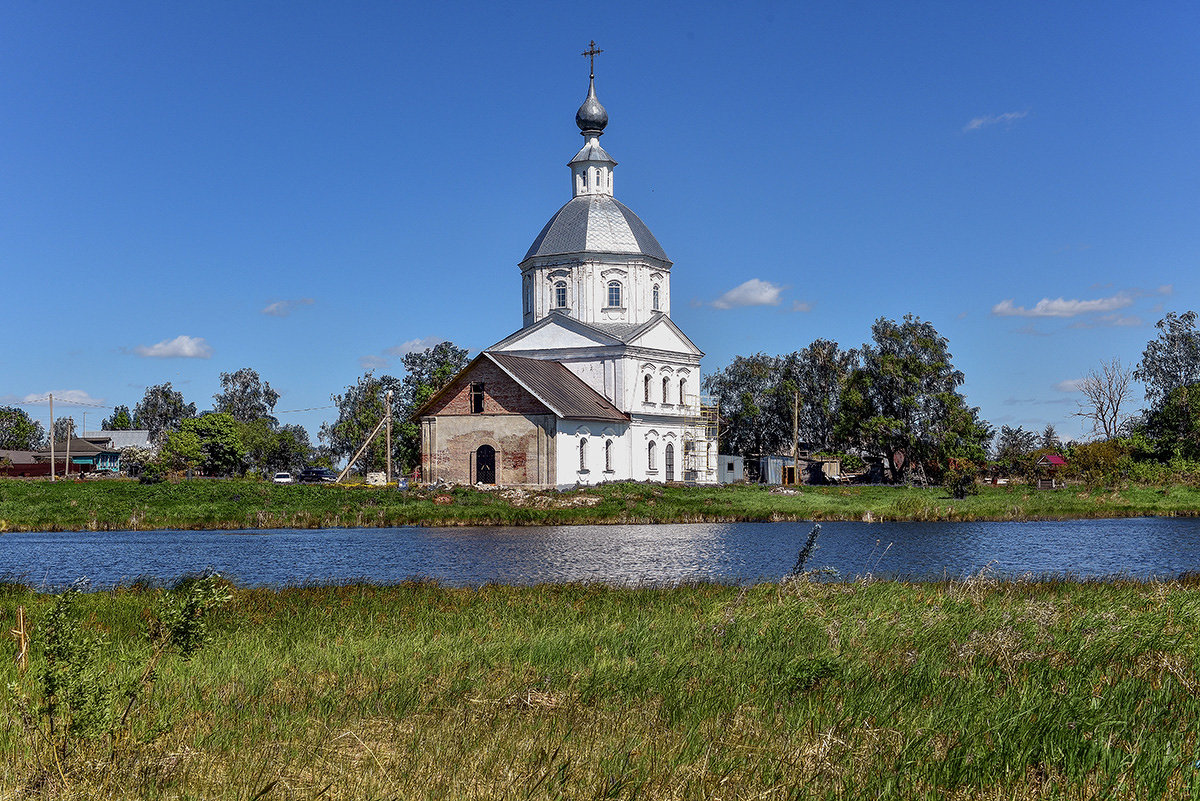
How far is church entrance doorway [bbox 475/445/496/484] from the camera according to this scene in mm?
52469

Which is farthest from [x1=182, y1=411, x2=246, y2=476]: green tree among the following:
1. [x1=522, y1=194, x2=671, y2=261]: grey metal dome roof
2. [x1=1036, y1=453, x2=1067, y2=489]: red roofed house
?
[x1=1036, y1=453, x2=1067, y2=489]: red roofed house

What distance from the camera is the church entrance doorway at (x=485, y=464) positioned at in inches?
2066

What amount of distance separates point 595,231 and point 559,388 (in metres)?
10.3

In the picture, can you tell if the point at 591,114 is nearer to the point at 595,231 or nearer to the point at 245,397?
the point at 595,231

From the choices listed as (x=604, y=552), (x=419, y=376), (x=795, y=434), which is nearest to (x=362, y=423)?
(x=419, y=376)

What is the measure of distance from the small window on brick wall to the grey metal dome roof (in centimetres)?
1137

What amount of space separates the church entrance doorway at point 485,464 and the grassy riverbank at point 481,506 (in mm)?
5044

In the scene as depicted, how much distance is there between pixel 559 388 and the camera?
2174 inches

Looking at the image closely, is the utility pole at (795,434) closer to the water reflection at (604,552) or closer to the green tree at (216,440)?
the water reflection at (604,552)

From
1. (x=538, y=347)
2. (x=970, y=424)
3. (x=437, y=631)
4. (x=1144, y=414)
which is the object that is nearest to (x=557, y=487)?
(x=538, y=347)

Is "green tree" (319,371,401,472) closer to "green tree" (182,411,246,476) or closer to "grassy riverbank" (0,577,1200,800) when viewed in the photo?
"green tree" (182,411,246,476)

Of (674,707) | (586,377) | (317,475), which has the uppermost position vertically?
(586,377)

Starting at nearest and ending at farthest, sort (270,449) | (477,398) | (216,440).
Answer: (477,398) < (216,440) < (270,449)

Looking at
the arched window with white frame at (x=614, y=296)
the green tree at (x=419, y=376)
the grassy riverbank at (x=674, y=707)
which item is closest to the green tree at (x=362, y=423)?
the green tree at (x=419, y=376)
